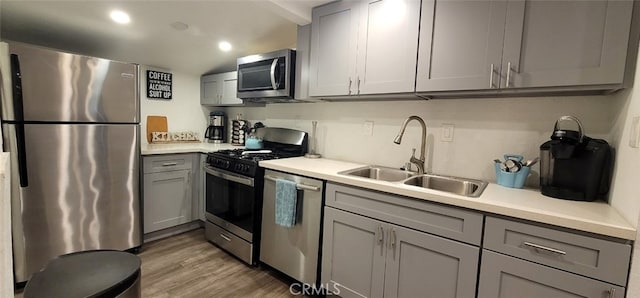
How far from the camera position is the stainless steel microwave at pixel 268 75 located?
2.42m

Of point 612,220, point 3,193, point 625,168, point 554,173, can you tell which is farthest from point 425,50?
point 3,193

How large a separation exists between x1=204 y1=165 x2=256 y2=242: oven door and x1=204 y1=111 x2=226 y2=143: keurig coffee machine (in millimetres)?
1016

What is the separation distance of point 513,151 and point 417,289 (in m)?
1.00

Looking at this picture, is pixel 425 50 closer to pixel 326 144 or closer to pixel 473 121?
pixel 473 121

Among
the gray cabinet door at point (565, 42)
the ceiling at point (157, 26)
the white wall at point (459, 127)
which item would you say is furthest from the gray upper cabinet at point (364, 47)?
the gray cabinet door at point (565, 42)

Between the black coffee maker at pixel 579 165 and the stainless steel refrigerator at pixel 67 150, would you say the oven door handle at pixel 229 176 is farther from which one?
the black coffee maker at pixel 579 165

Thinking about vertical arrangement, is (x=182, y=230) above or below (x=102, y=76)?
below

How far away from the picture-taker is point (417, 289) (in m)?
1.48

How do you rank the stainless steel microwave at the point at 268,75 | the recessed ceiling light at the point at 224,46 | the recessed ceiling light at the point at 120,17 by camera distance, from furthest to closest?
the recessed ceiling light at the point at 224,46, the stainless steel microwave at the point at 268,75, the recessed ceiling light at the point at 120,17

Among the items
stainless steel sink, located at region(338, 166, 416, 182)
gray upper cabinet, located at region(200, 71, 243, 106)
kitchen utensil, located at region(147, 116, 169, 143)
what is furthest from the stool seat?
kitchen utensil, located at region(147, 116, 169, 143)

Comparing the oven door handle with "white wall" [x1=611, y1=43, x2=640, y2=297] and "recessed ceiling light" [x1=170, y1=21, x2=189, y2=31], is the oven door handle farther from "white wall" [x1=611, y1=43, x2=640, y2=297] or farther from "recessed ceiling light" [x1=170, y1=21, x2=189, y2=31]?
"white wall" [x1=611, y1=43, x2=640, y2=297]

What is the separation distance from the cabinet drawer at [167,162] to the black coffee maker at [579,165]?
9.66 feet

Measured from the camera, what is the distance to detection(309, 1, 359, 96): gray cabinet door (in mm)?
2014

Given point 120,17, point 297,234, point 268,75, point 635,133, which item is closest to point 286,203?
point 297,234
